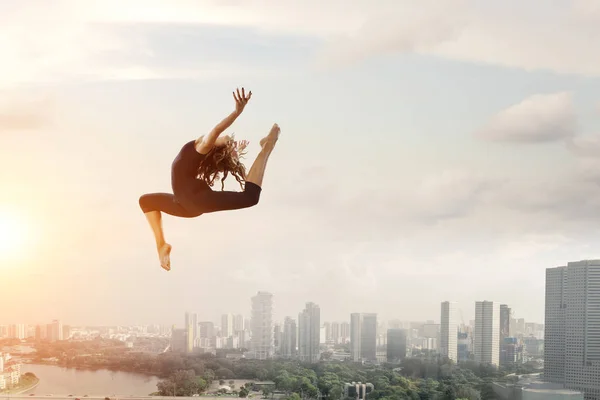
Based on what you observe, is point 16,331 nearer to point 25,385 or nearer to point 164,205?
point 25,385

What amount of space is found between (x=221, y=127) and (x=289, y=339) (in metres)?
5.86

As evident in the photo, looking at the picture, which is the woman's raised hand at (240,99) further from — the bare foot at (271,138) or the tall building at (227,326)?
the tall building at (227,326)

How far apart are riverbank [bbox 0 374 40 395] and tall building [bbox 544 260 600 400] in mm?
5052

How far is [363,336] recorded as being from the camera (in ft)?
25.8

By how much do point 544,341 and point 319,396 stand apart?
2383 mm

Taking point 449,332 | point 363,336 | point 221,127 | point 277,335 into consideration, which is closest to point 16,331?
point 277,335

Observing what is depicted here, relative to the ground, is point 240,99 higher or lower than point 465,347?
higher

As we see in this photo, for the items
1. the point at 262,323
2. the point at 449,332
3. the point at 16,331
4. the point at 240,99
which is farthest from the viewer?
the point at 449,332

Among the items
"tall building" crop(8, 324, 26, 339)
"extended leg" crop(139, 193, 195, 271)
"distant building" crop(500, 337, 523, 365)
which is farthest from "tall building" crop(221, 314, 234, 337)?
"extended leg" crop(139, 193, 195, 271)

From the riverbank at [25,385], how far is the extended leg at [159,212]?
5.92 m

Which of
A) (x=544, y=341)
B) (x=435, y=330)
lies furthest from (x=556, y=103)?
(x=544, y=341)

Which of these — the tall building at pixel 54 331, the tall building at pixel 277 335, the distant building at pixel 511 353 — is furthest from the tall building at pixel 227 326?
the distant building at pixel 511 353

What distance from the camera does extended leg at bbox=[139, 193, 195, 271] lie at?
231cm

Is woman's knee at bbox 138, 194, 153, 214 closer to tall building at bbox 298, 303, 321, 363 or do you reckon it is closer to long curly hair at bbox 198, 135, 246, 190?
long curly hair at bbox 198, 135, 246, 190
